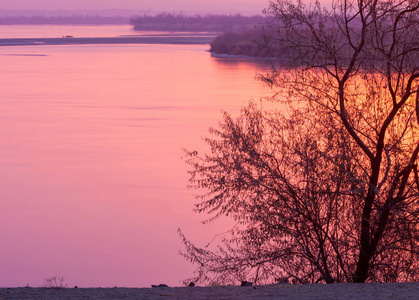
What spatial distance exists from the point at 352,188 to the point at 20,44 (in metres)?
68.6

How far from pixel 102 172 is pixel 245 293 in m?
13.0

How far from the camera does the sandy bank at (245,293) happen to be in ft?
24.1

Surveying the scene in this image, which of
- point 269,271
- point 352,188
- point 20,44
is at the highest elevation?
point 20,44

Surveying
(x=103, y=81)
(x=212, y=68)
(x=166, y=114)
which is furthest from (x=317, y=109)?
(x=212, y=68)

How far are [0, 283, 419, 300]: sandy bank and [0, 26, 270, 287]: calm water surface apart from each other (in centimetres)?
473

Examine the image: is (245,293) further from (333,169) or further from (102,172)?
(102,172)

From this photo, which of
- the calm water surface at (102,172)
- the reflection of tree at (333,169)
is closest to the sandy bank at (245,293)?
the reflection of tree at (333,169)

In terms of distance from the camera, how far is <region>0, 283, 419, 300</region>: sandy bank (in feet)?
24.1

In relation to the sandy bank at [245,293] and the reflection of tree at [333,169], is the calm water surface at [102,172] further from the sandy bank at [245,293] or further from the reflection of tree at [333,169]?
the sandy bank at [245,293]

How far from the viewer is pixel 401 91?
11500 mm

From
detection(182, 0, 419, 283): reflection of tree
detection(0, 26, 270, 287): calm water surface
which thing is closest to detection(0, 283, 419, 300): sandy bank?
detection(182, 0, 419, 283): reflection of tree

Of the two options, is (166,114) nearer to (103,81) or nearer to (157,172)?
(157,172)

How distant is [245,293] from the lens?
764cm

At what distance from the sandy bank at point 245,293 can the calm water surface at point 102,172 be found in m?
4.73
